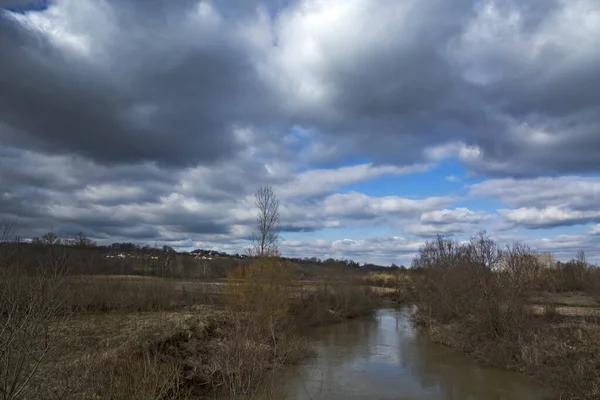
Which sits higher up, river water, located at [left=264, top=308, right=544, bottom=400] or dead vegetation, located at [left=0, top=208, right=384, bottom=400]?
dead vegetation, located at [left=0, top=208, right=384, bottom=400]

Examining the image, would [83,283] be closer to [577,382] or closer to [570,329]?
[577,382]

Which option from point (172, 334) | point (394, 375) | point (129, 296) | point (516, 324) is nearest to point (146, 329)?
point (172, 334)

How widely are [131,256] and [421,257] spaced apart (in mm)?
60066

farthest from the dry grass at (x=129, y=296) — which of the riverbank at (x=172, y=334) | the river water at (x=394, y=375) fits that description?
the river water at (x=394, y=375)

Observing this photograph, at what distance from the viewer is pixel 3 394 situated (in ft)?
20.5

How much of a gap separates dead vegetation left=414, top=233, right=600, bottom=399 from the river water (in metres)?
1.40

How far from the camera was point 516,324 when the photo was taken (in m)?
31.2

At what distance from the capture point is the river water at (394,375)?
21672 mm

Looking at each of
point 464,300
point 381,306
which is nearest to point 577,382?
point 464,300

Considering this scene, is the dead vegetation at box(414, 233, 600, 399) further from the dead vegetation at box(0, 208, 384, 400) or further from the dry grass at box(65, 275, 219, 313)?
the dry grass at box(65, 275, 219, 313)

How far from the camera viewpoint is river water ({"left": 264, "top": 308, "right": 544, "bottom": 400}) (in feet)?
71.1

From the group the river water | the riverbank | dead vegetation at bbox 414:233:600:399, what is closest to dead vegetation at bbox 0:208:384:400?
the riverbank

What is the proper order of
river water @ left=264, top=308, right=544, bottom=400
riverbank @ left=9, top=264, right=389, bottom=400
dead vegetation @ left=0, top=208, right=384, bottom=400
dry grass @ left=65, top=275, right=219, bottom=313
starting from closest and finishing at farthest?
dead vegetation @ left=0, top=208, right=384, bottom=400 → riverbank @ left=9, top=264, right=389, bottom=400 → river water @ left=264, top=308, right=544, bottom=400 → dry grass @ left=65, top=275, right=219, bottom=313

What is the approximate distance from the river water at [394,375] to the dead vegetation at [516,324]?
140 centimetres
